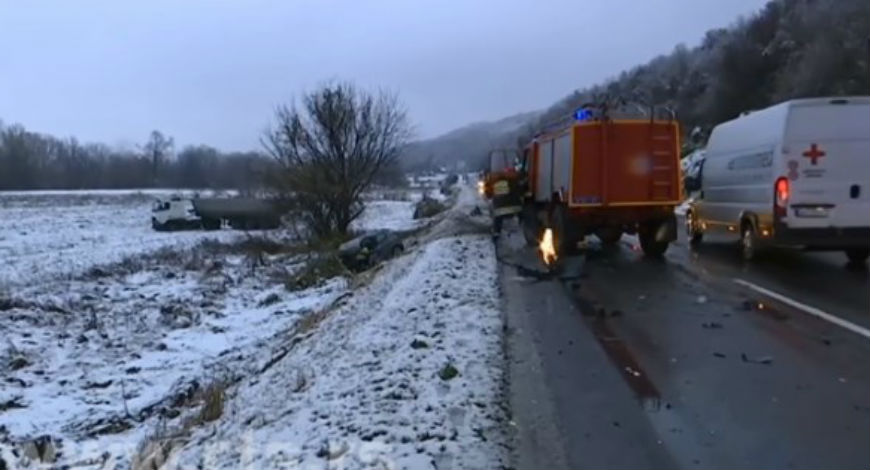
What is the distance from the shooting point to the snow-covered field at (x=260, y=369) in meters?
5.44

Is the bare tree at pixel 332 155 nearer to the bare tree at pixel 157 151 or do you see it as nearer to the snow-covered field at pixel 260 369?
the snow-covered field at pixel 260 369

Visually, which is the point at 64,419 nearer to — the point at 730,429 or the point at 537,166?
the point at 730,429

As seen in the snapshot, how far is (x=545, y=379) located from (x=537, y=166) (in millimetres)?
12619

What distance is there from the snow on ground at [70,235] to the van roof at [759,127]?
19030mm

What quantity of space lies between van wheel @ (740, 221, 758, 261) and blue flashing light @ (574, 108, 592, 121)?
3.59m

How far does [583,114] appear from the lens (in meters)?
15.8

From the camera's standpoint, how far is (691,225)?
1811 centimetres

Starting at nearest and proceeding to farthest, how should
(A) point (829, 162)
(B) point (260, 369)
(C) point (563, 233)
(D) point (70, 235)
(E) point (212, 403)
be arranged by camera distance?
(E) point (212, 403) < (B) point (260, 369) < (A) point (829, 162) < (C) point (563, 233) < (D) point (70, 235)

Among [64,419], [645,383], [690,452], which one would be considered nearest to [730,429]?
[690,452]

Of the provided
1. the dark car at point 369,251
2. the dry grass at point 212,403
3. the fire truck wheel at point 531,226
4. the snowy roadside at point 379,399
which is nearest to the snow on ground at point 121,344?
the dry grass at point 212,403

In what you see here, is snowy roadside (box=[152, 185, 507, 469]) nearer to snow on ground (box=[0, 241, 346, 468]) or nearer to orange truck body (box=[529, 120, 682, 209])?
snow on ground (box=[0, 241, 346, 468])

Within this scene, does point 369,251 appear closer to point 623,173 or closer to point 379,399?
point 623,173

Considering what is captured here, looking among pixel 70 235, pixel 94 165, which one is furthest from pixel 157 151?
pixel 70 235

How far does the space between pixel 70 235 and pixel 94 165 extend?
10368 cm
